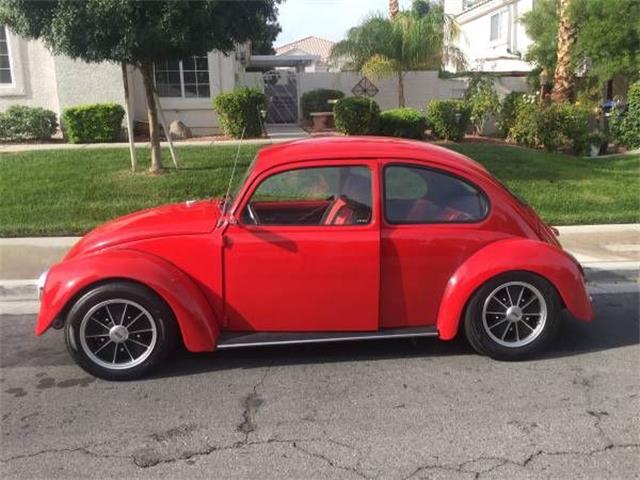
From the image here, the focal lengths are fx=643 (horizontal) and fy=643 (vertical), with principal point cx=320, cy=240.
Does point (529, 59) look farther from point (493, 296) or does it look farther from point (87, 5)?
point (493, 296)

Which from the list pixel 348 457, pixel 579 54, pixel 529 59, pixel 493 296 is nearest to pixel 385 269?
pixel 493 296

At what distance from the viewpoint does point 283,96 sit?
21141mm

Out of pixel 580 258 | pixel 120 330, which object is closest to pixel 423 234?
pixel 120 330

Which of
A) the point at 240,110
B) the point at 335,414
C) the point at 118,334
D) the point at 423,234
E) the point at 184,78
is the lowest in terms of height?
the point at 335,414

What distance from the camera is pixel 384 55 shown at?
65.1ft

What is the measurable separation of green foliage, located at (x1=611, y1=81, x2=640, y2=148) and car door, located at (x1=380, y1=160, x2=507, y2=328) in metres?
13.7

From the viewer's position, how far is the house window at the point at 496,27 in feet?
101

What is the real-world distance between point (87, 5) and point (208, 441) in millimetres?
6704

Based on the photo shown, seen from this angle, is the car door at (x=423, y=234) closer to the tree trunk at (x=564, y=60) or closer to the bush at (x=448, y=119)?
the bush at (x=448, y=119)

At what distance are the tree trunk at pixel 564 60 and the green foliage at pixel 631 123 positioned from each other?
1.70 metres

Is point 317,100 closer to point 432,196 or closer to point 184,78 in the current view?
point 184,78

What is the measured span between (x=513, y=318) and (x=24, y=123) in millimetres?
12665

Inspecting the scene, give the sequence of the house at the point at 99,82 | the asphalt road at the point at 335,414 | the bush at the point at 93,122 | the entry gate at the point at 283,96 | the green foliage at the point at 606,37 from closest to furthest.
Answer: the asphalt road at the point at 335,414
the bush at the point at 93,122
the house at the point at 99,82
the green foliage at the point at 606,37
the entry gate at the point at 283,96

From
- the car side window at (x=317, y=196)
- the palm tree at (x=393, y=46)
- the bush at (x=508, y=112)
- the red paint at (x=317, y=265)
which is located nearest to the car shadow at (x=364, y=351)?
the red paint at (x=317, y=265)
